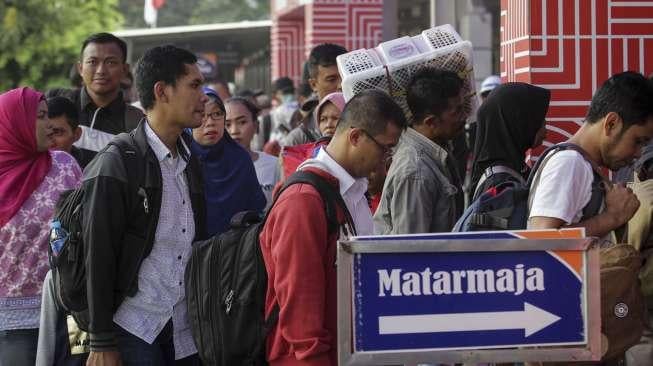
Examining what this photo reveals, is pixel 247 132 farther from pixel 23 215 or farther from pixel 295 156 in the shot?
pixel 23 215

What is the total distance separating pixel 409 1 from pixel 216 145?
14.4 m

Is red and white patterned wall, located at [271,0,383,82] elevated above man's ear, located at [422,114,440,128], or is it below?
above

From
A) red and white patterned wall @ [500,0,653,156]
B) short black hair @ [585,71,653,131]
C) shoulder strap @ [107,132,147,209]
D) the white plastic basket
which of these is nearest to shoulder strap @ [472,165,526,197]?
short black hair @ [585,71,653,131]

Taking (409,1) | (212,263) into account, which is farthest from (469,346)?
(409,1)

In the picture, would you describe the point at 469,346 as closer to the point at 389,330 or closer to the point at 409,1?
the point at 389,330

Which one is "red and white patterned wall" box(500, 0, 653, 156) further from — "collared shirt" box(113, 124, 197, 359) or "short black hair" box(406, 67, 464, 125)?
"collared shirt" box(113, 124, 197, 359)

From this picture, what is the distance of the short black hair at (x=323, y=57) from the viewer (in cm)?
870

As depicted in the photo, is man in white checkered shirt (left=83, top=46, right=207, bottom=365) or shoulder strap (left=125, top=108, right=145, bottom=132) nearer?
man in white checkered shirt (left=83, top=46, right=207, bottom=365)

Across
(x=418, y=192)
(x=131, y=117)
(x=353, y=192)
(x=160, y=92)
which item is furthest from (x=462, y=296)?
(x=131, y=117)

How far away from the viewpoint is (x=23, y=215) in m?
6.18

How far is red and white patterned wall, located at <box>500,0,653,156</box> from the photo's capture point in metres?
7.35

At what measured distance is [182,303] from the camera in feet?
17.5

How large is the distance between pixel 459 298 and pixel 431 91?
2.24m

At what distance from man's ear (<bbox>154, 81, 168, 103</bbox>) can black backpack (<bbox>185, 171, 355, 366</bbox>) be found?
0.59 meters
